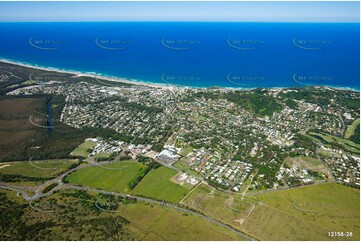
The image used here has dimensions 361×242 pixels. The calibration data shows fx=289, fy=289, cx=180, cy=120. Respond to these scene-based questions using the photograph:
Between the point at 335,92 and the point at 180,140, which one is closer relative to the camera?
the point at 180,140

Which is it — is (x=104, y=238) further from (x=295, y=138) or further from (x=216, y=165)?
(x=295, y=138)

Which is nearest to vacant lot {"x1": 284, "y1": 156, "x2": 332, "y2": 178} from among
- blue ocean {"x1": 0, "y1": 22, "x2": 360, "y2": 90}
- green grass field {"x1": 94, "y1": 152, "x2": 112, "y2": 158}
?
green grass field {"x1": 94, "y1": 152, "x2": 112, "y2": 158}

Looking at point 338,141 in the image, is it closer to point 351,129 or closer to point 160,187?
point 351,129

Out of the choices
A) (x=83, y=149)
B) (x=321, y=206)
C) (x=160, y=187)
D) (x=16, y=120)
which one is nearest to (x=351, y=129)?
(x=321, y=206)

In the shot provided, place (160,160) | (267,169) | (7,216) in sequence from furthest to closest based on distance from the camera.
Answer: (160,160)
(267,169)
(7,216)

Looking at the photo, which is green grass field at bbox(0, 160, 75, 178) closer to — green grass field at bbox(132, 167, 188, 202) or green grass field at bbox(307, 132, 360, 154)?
green grass field at bbox(132, 167, 188, 202)

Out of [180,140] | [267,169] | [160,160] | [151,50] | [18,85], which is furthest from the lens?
[151,50]

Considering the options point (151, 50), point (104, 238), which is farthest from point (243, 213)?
point (151, 50)
